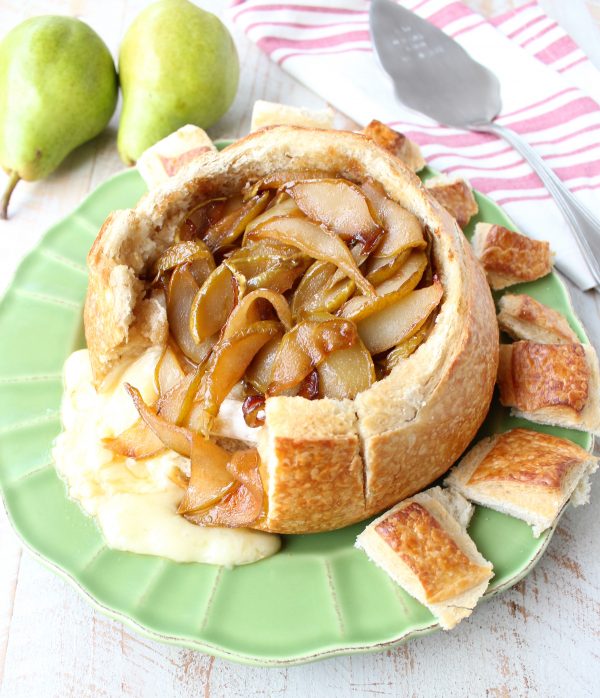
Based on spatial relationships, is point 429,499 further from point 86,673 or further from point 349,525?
point 86,673

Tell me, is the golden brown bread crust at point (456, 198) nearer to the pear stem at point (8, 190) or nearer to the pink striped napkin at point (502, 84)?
the pink striped napkin at point (502, 84)

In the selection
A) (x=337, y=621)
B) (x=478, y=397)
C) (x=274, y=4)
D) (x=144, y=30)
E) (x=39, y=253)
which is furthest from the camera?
(x=274, y=4)

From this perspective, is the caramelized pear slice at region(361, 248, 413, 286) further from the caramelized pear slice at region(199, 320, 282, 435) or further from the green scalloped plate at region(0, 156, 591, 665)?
the green scalloped plate at region(0, 156, 591, 665)

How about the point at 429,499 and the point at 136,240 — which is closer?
the point at 429,499

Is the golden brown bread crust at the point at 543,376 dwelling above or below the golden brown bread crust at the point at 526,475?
above

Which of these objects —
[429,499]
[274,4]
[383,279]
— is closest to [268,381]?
[383,279]

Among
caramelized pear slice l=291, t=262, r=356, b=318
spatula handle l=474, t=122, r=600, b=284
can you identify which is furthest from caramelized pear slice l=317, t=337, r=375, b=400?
spatula handle l=474, t=122, r=600, b=284

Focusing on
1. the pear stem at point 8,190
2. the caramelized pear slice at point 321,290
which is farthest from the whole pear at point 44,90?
the caramelized pear slice at point 321,290
